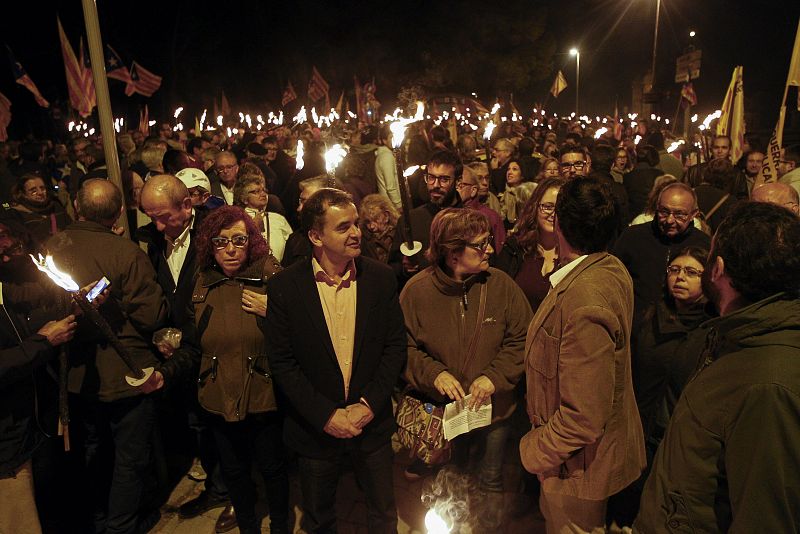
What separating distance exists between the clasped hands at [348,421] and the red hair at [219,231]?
1.19 m

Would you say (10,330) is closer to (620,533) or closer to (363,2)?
(620,533)

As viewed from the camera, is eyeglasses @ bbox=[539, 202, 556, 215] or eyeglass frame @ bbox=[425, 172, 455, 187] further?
eyeglass frame @ bbox=[425, 172, 455, 187]

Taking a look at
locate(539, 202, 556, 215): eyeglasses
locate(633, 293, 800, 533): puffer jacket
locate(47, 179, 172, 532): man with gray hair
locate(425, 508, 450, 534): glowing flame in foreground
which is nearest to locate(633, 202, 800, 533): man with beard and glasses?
locate(633, 293, 800, 533): puffer jacket

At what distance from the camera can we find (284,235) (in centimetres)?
555

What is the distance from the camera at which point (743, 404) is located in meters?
1.87

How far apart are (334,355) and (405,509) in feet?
5.80

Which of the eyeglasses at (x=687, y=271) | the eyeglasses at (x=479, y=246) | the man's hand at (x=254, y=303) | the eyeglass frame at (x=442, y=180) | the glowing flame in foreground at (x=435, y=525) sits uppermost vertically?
the eyeglass frame at (x=442, y=180)

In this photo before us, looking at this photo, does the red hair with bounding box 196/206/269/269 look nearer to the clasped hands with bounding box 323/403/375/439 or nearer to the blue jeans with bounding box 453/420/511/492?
the clasped hands with bounding box 323/403/375/439

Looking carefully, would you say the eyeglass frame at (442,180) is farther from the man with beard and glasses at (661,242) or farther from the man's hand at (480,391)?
the man's hand at (480,391)

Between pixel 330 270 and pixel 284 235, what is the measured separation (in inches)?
86.0

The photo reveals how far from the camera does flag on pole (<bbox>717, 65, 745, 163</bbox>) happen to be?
9.27 metres

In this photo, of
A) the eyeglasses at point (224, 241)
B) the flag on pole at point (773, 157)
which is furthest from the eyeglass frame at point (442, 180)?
the flag on pole at point (773, 157)

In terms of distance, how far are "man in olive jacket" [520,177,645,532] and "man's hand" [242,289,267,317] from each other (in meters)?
1.66

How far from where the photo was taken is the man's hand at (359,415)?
3350mm
